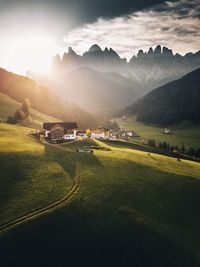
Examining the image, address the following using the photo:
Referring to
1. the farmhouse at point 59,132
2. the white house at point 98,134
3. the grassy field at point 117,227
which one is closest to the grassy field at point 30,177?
the grassy field at point 117,227

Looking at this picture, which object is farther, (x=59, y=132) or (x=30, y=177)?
(x=59, y=132)

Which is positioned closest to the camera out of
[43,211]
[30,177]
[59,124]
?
[43,211]

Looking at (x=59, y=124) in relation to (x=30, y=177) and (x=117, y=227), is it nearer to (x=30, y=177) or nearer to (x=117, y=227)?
(x=30, y=177)

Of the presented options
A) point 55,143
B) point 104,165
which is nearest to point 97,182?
point 104,165

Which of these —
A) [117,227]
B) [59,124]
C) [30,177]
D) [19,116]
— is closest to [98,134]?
[59,124]

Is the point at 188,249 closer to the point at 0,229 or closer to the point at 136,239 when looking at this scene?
the point at 136,239

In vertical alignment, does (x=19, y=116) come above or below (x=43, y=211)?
above
